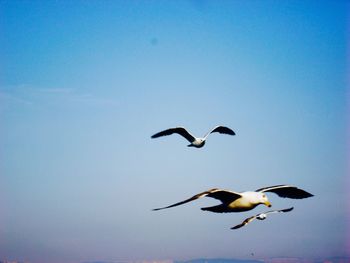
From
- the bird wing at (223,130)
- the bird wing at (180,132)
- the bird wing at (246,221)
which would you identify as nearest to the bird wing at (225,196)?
the bird wing at (246,221)

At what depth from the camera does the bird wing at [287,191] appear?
15.3 m

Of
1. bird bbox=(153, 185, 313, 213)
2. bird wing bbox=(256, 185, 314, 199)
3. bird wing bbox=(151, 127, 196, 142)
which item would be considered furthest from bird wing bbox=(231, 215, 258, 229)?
bird wing bbox=(151, 127, 196, 142)

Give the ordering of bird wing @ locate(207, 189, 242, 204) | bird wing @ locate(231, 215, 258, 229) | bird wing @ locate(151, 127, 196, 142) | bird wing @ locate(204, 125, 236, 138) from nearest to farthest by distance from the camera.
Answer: bird wing @ locate(207, 189, 242, 204) → bird wing @ locate(231, 215, 258, 229) → bird wing @ locate(151, 127, 196, 142) → bird wing @ locate(204, 125, 236, 138)

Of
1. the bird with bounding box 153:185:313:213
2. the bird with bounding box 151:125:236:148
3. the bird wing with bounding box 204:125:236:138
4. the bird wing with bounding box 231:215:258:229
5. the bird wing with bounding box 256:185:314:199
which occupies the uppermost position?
the bird wing with bounding box 204:125:236:138

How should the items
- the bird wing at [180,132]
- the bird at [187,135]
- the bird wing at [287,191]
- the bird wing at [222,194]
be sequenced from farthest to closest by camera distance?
the bird wing at [180,132]
the bird at [187,135]
the bird wing at [287,191]
the bird wing at [222,194]

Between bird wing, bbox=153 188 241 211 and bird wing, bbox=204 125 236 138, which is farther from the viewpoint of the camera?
bird wing, bbox=204 125 236 138

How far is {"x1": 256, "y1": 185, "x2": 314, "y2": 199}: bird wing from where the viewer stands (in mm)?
15337

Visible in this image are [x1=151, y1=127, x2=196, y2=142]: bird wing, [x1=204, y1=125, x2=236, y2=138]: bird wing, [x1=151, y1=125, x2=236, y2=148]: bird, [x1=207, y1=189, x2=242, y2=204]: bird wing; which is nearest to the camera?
[x1=207, y1=189, x2=242, y2=204]: bird wing

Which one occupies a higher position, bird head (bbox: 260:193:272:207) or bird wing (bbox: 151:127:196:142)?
bird wing (bbox: 151:127:196:142)

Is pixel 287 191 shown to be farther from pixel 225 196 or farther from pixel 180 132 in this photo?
pixel 180 132

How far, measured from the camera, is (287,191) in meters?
15.8

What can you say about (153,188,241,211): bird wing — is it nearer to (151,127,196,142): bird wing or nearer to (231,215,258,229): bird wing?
(231,215,258,229): bird wing

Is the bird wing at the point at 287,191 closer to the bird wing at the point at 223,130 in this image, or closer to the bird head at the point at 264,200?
the bird head at the point at 264,200

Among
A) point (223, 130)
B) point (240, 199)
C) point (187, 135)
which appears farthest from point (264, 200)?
point (223, 130)
